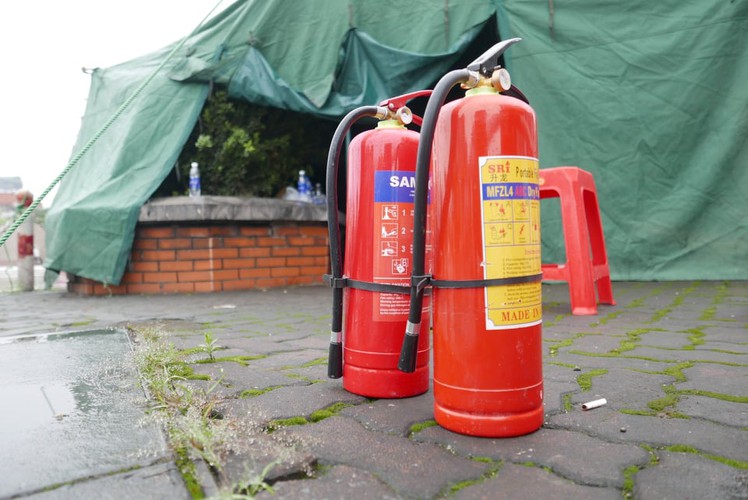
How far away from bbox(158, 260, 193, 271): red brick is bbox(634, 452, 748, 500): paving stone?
4.20m

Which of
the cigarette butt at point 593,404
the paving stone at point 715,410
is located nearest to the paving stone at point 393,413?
the cigarette butt at point 593,404

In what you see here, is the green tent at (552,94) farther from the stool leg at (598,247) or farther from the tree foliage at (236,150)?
the stool leg at (598,247)

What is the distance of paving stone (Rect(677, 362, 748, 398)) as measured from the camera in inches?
62.3

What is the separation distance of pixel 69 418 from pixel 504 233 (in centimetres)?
115

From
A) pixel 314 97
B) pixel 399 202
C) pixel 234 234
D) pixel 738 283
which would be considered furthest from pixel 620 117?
pixel 399 202

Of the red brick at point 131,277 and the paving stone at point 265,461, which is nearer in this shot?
the paving stone at point 265,461

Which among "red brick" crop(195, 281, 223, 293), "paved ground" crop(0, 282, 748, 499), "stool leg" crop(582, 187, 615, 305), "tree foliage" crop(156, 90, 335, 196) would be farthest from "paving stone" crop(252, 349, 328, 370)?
"tree foliage" crop(156, 90, 335, 196)

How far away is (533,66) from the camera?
4.80 metres

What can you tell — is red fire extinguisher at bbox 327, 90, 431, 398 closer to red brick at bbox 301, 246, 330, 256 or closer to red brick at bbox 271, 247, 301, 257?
red brick at bbox 271, 247, 301, 257

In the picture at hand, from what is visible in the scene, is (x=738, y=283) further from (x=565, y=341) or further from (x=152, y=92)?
(x=152, y=92)

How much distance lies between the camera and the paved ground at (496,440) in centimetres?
98

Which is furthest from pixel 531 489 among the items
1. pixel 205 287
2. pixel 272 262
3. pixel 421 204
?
pixel 272 262

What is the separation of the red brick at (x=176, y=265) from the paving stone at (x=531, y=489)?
408 centimetres

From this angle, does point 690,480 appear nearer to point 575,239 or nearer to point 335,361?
point 335,361
